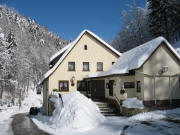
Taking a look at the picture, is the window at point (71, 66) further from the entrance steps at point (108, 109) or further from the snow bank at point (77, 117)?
the snow bank at point (77, 117)

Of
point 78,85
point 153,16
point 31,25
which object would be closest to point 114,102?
point 78,85

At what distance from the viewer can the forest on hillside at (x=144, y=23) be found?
34438 mm

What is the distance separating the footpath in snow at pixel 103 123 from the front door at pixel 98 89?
6372mm

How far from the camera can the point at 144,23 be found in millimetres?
40031

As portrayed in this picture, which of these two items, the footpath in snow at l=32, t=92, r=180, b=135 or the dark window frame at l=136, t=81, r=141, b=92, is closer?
the footpath in snow at l=32, t=92, r=180, b=135

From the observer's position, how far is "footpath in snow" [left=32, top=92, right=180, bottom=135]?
10.3 metres

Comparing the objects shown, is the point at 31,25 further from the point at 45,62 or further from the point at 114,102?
the point at 114,102

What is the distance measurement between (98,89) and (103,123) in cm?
932

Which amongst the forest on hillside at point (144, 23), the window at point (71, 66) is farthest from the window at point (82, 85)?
the forest on hillside at point (144, 23)

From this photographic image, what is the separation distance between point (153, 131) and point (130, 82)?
7.34m

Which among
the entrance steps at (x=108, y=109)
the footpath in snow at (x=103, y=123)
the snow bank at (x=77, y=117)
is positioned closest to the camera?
the footpath in snow at (x=103, y=123)

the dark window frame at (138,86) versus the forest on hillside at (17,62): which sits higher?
the forest on hillside at (17,62)

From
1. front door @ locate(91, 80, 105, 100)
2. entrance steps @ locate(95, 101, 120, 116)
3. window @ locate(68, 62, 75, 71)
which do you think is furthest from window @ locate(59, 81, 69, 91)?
entrance steps @ locate(95, 101, 120, 116)

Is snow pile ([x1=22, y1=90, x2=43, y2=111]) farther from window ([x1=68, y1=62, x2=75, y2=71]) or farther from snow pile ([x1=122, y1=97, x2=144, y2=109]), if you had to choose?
snow pile ([x1=122, y1=97, x2=144, y2=109])
